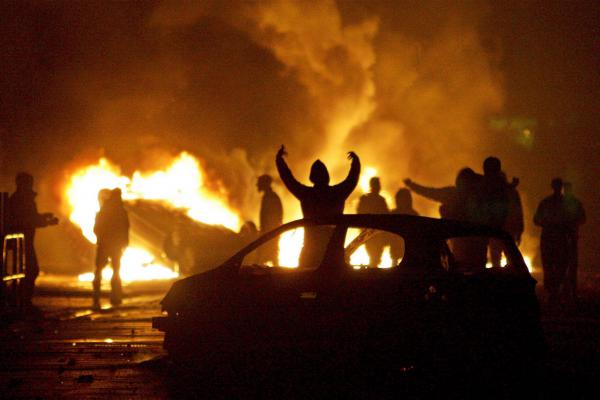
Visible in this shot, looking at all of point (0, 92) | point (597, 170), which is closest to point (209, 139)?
point (0, 92)

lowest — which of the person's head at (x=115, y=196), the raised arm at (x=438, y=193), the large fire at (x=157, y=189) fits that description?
the raised arm at (x=438, y=193)

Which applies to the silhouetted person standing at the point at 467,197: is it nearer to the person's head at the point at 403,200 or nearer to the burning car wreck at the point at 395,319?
the person's head at the point at 403,200

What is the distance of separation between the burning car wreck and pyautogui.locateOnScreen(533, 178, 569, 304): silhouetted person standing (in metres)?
7.29

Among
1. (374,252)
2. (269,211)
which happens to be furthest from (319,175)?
(374,252)

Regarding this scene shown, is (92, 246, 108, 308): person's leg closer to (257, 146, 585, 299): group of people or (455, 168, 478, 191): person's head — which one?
(257, 146, 585, 299): group of people

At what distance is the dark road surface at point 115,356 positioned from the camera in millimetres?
7238

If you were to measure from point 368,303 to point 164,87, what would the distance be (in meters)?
26.8

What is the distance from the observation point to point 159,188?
27281mm

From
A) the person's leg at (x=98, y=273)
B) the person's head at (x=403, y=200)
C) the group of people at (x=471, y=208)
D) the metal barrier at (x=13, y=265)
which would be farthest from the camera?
the person's head at (x=403, y=200)

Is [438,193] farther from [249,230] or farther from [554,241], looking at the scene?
[249,230]

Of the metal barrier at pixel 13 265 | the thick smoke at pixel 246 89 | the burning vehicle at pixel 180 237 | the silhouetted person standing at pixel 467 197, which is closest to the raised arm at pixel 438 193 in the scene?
the silhouetted person standing at pixel 467 197

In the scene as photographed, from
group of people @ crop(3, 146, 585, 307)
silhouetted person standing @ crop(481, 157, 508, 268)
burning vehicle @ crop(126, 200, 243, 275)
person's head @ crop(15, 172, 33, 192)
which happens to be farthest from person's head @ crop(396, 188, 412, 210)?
burning vehicle @ crop(126, 200, 243, 275)

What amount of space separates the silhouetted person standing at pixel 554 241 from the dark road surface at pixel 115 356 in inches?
23.5

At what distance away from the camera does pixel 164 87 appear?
3222cm
